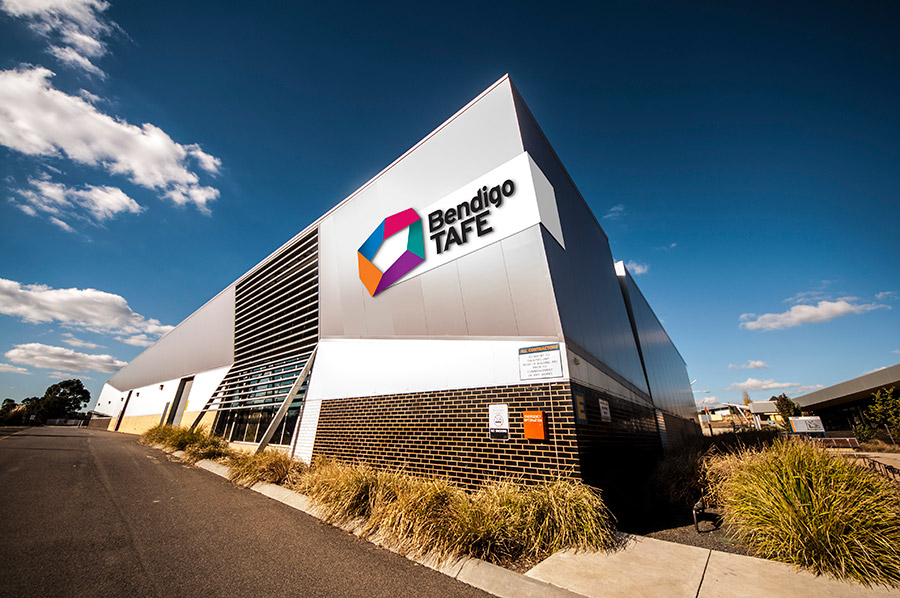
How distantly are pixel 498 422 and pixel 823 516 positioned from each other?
4.37 m

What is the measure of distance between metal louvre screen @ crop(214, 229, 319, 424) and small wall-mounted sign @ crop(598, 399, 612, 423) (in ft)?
34.2

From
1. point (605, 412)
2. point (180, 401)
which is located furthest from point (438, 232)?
point (180, 401)

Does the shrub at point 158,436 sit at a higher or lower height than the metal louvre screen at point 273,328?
lower

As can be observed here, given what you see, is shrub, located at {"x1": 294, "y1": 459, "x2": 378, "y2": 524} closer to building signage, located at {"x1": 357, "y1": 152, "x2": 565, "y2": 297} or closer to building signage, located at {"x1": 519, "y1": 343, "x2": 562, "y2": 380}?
building signage, located at {"x1": 519, "y1": 343, "x2": 562, "y2": 380}

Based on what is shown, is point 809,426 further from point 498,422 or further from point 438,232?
point 438,232

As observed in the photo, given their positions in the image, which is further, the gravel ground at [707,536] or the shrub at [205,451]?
the shrub at [205,451]

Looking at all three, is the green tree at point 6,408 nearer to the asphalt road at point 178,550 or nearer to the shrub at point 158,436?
the shrub at point 158,436

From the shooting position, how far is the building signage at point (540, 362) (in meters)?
6.38

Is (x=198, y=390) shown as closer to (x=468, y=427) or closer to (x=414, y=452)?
(x=414, y=452)

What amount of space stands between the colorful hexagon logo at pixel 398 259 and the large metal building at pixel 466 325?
0.05 metres

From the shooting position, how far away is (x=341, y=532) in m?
5.52

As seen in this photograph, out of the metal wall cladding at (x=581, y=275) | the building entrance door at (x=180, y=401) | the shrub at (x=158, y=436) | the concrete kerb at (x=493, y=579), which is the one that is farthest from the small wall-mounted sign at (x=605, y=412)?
the building entrance door at (x=180, y=401)

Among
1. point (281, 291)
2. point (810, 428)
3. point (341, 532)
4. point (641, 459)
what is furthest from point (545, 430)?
point (810, 428)

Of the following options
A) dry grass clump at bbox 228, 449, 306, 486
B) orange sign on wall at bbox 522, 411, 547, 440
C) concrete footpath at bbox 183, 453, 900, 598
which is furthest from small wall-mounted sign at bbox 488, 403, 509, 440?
dry grass clump at bbox 228, 449, 306, 486
